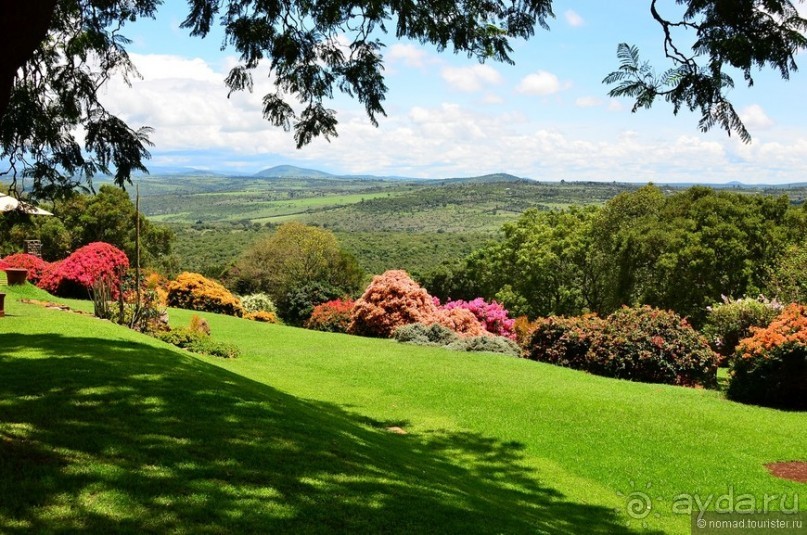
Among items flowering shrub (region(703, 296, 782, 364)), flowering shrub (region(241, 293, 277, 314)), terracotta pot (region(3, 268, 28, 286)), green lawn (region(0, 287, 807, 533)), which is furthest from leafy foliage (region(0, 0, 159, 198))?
flowering shrub (region(241, 293, 277, 314))

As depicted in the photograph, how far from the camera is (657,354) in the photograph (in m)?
15.9

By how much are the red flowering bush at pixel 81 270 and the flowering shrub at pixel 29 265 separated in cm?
59

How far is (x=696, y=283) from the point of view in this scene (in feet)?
93.6

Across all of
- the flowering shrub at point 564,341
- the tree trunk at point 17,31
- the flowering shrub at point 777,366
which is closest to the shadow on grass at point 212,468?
the tree trunk at point 17,31

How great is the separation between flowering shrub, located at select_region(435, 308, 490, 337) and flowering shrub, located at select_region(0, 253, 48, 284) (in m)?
15.2

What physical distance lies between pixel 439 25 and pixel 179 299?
22574 mm

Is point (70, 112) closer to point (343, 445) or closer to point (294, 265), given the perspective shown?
point (343, 445)

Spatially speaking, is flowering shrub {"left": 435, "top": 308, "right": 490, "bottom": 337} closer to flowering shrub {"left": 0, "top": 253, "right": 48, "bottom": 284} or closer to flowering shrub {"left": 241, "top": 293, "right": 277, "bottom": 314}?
flowering shrub {"left": 241, "top": 293, "right": 277, "bottom": 314}

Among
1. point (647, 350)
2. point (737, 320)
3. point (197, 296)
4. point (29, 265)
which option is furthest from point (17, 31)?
point (197, 296)

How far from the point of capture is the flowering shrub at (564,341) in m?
17.2

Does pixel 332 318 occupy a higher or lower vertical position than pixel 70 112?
lower

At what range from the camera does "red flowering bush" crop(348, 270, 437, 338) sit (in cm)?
2283

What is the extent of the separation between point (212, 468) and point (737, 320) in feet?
56.2

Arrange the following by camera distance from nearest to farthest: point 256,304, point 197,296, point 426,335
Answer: point 426,335 < point 197,296 < point 256,304
